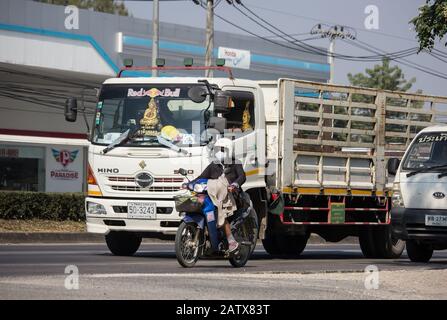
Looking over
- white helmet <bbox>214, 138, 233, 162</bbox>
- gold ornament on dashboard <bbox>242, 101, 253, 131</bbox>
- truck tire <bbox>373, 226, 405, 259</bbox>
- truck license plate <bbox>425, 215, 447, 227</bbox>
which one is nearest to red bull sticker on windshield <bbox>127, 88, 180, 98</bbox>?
gold ornament on dashboard <bbox>242, 101, 253, 131</bbox>

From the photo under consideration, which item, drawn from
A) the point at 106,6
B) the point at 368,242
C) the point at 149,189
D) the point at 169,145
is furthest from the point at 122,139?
the point at 106,6

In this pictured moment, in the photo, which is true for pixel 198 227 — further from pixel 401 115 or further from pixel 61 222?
pixel 61 222

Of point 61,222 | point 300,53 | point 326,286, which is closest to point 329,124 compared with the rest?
point 326,286

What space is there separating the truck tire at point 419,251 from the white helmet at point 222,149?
4292 mm

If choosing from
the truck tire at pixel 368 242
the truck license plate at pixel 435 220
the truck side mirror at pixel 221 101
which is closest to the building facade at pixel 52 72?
the truck tire at pixel 368 242

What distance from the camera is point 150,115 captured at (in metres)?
16.6

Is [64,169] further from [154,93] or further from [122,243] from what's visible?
[154,93]

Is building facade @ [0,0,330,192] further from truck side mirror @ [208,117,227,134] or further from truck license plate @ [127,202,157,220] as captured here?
truck side mirror @ [208,117,227,134]

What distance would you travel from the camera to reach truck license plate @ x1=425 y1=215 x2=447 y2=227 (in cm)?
1627

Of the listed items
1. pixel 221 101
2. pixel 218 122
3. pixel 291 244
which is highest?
pixel 221 101

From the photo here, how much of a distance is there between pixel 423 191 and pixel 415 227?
58 centimetres

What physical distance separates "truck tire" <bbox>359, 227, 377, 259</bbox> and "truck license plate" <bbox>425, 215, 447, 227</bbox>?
3157mm

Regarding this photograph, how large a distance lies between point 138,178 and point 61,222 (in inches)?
399

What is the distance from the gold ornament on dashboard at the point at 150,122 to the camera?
54.3 feet
